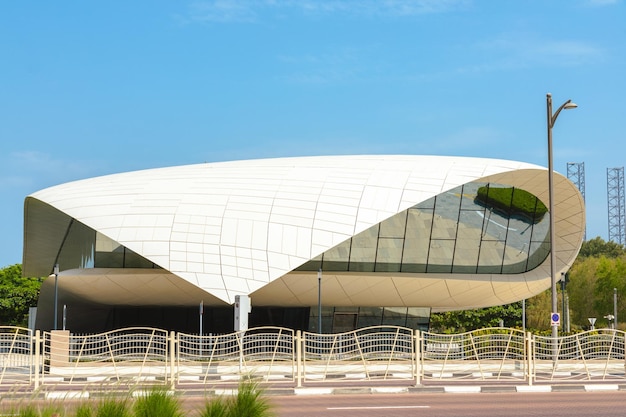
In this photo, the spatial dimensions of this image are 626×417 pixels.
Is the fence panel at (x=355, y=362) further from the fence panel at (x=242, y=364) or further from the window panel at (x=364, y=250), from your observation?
the window panel at (x=364, y=250)

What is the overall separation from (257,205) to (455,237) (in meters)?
10.9

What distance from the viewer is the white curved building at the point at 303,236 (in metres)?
41.2

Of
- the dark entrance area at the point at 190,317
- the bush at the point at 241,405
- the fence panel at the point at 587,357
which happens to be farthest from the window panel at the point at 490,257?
the bush at the point at 241,405

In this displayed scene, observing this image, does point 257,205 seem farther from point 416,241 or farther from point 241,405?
point 241,405

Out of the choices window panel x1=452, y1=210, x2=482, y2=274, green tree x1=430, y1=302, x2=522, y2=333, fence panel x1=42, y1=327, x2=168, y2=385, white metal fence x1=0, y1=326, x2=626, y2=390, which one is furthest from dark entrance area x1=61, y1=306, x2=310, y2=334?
green tree x1=430, y1=302, x2=522, y2=333

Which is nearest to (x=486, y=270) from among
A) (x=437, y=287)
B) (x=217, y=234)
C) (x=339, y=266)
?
(x=437, y=287)

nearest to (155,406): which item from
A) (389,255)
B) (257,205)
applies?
(257,205)

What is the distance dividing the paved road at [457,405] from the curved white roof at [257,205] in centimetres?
1825

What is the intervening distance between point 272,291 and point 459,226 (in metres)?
10.4

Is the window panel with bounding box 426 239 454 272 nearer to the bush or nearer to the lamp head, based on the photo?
the lamp head

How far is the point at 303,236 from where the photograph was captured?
136ft

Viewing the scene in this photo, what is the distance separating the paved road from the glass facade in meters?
22.8

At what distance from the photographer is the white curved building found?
135 ft

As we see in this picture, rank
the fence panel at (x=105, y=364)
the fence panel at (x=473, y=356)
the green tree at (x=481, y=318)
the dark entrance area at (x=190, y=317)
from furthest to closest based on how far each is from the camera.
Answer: the green tree at (x=481, y=318) → the dark entrance area at (x=190, y=317) → the fence panel at (x=473, y=356) → the fence panel at (x=105, y=364)
